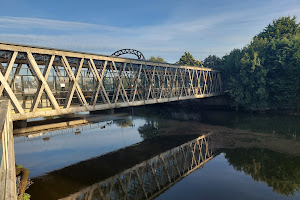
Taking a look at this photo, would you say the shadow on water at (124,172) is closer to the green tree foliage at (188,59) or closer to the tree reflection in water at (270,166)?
the tree reflection in water at (270,166)

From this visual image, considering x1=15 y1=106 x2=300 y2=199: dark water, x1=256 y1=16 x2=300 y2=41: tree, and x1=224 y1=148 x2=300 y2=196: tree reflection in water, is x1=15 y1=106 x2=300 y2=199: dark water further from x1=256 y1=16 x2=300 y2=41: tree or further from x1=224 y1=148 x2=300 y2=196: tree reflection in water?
x1=256 y1=16 x2=300 y2=41: tree

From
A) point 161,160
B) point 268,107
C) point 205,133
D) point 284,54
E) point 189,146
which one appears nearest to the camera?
point 161,160

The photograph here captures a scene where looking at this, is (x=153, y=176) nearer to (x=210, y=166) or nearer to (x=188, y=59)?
(x=210, y=166)

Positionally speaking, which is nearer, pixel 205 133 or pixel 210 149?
pixel 210 149

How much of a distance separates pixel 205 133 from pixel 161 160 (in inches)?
396

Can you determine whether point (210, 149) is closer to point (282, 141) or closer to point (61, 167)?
point (282, 141)

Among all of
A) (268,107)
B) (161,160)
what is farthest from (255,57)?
(161,160)

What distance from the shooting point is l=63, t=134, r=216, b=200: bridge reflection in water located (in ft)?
38.6

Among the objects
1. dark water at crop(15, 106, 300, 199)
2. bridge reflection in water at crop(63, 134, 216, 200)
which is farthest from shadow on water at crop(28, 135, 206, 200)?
dark water at crop(15, 106, 300, 199)

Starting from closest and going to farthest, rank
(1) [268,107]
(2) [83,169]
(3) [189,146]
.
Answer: (2) [83,169] < (3) [189,146] < (1) [268,107]

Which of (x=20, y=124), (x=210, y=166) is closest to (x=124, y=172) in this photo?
(x=210, y=166)

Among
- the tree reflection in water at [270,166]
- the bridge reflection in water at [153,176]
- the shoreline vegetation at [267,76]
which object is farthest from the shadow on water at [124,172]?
the shoreline vegetation at [267,76]

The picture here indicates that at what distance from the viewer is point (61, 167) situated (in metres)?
15.3

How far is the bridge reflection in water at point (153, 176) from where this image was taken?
11773 mm
